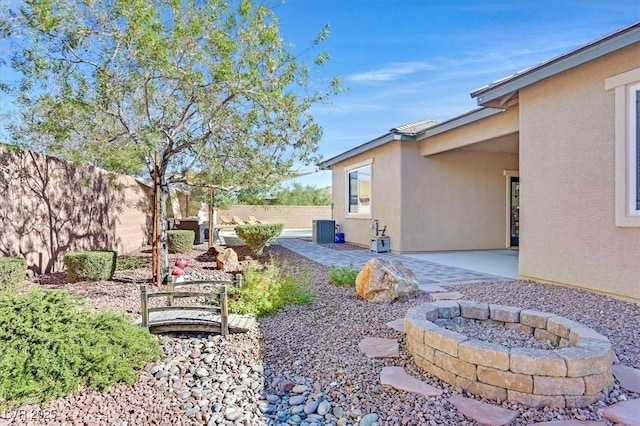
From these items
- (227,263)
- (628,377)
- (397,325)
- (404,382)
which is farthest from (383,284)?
(227,263)

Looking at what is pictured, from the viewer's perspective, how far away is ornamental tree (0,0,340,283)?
199 inches

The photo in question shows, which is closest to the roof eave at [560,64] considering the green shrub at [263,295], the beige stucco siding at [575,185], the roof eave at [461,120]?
the beige stucco siding at [575,185]

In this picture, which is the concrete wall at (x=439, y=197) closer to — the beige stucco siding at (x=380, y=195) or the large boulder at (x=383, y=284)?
the beige stucco siding at (x=380, y=195)

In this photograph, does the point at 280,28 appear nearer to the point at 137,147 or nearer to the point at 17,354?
the point at 137,147

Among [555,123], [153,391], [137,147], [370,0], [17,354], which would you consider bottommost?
[153,391]

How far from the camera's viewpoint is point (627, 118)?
5262 mm

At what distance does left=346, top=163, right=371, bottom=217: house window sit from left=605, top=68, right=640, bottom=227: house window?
7.88 m

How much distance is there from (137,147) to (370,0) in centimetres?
544

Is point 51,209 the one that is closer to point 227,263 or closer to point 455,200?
point 227,263

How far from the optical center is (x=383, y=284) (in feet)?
17.7

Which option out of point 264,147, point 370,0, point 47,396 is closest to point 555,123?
point 370,0

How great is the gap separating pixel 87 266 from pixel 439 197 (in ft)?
28.9

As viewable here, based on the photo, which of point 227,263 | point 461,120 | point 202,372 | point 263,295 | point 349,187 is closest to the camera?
point 202,372

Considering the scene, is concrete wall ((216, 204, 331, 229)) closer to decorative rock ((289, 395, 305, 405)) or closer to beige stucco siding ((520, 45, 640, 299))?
beige stucco siding ((520, 45, 640, 299))
